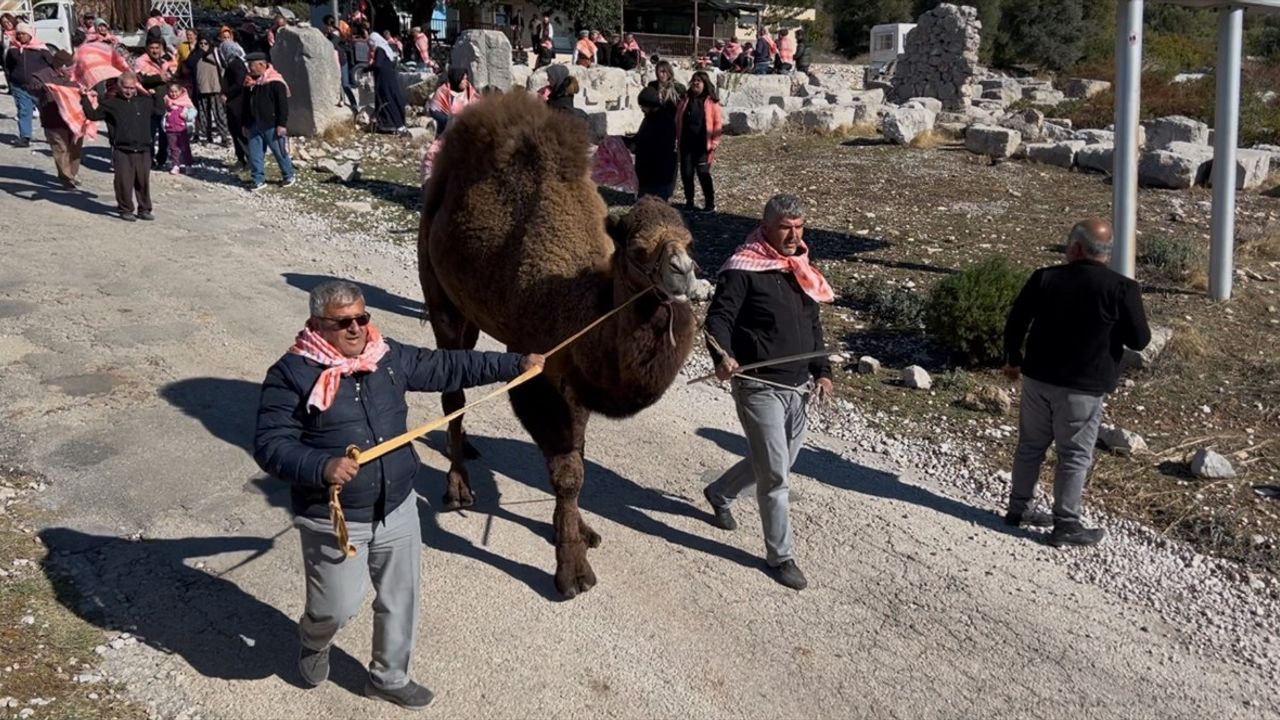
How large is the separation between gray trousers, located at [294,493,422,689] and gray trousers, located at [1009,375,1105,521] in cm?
360

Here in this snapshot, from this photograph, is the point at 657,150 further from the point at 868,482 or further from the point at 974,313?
the point at 868,482

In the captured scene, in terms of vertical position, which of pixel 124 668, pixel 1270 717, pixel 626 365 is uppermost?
pixel 626 365

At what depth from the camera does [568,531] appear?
4.99 metres

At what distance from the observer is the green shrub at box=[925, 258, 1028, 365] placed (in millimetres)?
8133

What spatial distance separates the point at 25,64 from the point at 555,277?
14842 mm

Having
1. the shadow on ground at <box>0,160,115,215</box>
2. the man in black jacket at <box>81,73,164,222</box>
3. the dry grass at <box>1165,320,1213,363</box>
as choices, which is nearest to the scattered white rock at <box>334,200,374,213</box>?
the man in black jacket at <box>81,73,164,222</box>

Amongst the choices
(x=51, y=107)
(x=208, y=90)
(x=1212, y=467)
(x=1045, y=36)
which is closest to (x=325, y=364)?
(x=1212, y=467)

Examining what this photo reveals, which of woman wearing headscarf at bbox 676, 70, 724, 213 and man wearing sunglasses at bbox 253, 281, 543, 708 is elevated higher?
woman wearing headscarf at bbox 676, 70, 724, 213

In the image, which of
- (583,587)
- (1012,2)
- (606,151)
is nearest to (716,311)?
(583,587)

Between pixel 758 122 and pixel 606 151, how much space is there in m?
10.9

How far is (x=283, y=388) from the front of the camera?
12.1ft

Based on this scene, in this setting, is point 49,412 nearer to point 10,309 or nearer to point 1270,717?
point 10,309

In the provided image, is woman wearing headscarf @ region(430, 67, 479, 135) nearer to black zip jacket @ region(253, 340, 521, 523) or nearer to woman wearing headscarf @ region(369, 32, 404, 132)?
woman wearing headscarf @ region(369, 32, 404, 132)

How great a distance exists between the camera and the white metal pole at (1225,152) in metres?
9.88
